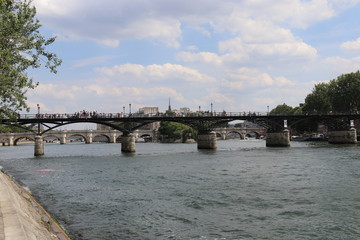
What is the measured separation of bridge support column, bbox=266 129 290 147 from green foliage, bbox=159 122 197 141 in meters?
72.9

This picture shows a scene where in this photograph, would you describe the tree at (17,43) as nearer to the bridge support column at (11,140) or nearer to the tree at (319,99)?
the tree at (319,99)

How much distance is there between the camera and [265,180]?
30469 millimetres

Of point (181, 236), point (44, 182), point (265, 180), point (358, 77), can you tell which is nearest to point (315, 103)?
point (358, 77)

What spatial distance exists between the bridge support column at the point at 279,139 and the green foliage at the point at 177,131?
72934 millimetres

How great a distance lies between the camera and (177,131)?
16525cm

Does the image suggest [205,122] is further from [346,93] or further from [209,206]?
[209,206]

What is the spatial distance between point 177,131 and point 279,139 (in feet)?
265

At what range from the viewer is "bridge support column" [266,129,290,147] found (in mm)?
A: 87688

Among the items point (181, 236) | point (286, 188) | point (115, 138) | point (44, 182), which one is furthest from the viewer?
point (115, 138)

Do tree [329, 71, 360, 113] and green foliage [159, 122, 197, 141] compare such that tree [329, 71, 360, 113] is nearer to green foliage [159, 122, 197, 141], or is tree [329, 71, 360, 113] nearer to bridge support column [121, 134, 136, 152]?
bridge support column [121, 134, 136, 152]

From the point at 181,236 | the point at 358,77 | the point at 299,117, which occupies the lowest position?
the point at 181,236

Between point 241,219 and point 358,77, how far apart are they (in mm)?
100743

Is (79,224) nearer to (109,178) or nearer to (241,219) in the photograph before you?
(241,219)

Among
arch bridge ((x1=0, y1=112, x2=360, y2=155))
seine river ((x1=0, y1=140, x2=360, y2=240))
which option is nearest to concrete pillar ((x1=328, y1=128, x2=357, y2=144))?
arch bridge ((x1=0, y1=112, x2=360, y2=155))
